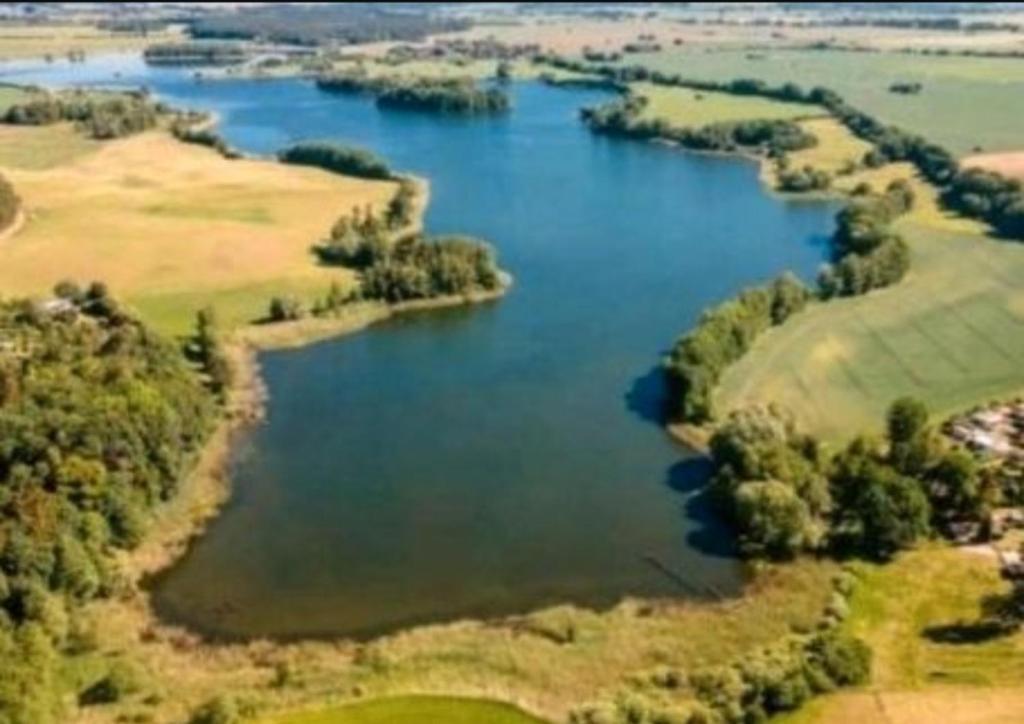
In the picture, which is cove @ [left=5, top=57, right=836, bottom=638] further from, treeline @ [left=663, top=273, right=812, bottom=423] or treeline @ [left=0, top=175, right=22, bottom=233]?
treeline @ [left=0, top=175, right=22, bottom=233]

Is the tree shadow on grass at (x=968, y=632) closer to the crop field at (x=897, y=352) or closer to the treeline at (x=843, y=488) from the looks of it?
the treeline at (x=843, y=488)

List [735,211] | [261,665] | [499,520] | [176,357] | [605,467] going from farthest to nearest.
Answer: [735,211]
[176,357]
[605,467]
[499,520]
[261,665]

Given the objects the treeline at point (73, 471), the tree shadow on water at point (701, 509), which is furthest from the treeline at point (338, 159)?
the tree shadow on water at point (701, 509)

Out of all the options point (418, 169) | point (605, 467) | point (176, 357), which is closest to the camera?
point (605, 467)

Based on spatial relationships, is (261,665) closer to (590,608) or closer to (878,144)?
(590,608)

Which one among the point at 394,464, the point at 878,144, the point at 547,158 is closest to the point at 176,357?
the point at 394,464

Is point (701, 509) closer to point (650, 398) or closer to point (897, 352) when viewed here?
point (650, 398)

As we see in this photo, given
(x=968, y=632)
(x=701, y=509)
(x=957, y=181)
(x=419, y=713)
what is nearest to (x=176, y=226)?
(x=701, y=509)
